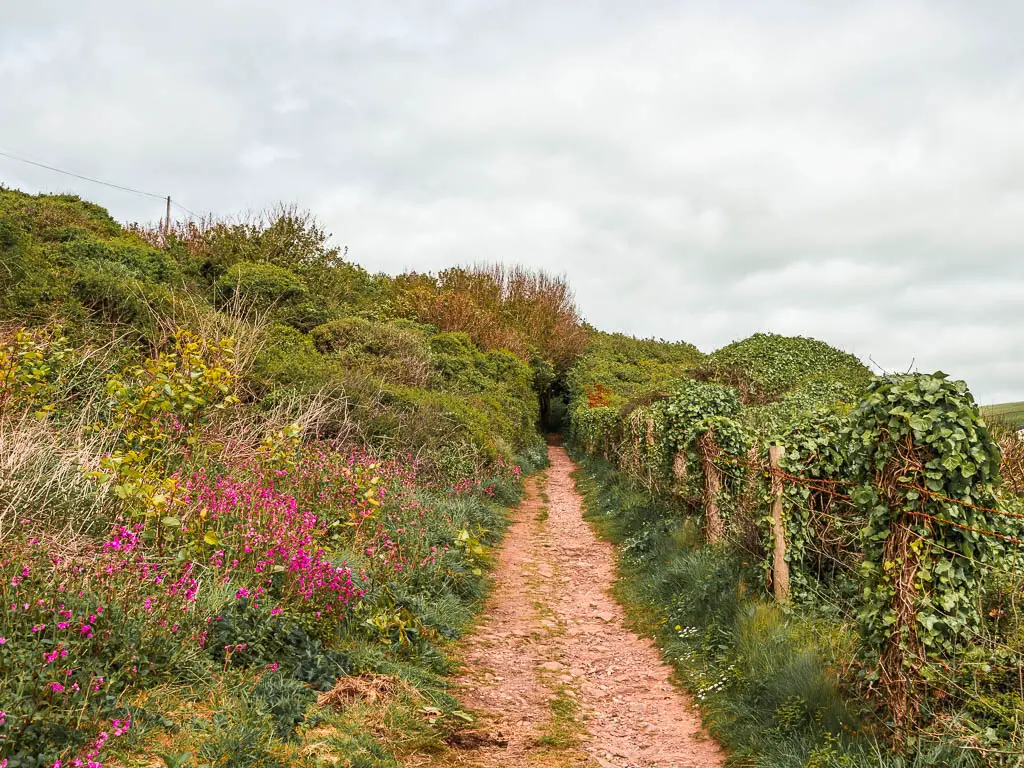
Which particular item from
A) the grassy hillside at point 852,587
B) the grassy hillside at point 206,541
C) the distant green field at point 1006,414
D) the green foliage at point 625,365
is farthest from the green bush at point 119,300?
the green foliage at point 625,365

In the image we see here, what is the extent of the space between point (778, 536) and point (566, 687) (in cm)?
247

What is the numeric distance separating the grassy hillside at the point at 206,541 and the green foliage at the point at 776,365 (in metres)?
15.0

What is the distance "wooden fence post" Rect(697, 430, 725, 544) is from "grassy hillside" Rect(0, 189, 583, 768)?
300 centimetres

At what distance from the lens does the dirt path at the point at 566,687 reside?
450 cm

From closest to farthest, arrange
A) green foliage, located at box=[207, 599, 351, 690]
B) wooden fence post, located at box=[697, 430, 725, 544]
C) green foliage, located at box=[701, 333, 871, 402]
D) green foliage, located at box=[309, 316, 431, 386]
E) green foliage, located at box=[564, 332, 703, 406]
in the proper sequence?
green foliage, located at box=[207, 599, 351, 690], wooden fence post, located at box=[697, 430, 725, 544], green foliage, located at box=[309, 316, 431, 386], green foliage, located at box=[701, 333, 871, 402], green foliage, located at box=[564, 332, 703, 406]

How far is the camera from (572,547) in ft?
36.8

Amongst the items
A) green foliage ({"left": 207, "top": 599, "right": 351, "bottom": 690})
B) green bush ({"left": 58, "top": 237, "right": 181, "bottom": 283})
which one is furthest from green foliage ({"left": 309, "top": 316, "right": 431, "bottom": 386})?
green foliage ({"left": 207, "top": 599, "right": 351, "bottom": 690})

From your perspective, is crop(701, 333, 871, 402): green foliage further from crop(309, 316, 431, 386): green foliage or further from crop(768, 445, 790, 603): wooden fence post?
crop(768, 445, 790, 603): wooden fence post

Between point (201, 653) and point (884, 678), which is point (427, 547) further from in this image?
point (884, 678)

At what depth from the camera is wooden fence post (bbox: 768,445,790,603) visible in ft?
20.0

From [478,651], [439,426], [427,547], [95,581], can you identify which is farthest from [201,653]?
[439,426]

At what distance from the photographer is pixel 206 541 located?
4.95 meters

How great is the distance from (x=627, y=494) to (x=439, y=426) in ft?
14.1

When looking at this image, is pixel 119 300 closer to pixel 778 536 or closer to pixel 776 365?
pixel 778 536
